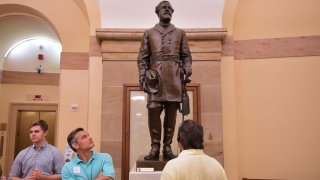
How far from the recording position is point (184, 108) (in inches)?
129

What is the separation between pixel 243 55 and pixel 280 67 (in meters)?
0.76

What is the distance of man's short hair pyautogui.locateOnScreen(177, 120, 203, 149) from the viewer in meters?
2.10

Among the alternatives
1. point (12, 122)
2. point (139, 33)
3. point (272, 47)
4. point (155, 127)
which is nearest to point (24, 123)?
point (12, 122)

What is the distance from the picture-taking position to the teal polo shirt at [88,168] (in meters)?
2.62

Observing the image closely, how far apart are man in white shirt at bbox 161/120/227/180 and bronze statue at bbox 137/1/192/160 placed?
45.2 inches

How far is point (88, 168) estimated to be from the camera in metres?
2.67

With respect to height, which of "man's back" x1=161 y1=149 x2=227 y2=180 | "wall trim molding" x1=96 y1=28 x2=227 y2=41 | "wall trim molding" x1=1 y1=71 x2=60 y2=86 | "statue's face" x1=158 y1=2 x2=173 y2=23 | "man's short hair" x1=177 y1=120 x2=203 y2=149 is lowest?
"man's back" x1=161 y1=149 x2=227 y2=180

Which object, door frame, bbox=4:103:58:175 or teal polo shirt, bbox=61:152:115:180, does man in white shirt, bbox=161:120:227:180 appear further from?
door frame, bbox=4:103:58:175

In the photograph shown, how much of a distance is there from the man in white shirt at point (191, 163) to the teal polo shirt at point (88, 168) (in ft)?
2.65

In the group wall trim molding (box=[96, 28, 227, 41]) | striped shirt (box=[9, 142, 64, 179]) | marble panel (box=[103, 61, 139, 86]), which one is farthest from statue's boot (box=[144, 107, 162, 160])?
wall trim molding (box=[96, 28, 227, 41])

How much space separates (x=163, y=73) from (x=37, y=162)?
5.08 ft

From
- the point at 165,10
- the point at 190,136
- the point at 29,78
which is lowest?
the point at 190,136

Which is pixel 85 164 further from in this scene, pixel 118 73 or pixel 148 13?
pixel 148 13

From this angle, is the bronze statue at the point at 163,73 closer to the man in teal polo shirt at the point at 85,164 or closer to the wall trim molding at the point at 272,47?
the man in teal polo shirt at the point at 85,164
